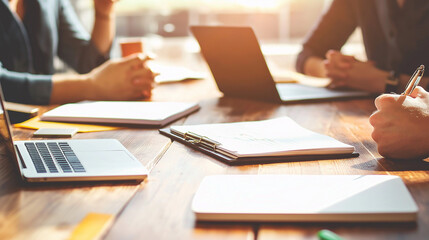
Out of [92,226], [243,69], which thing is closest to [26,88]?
[243,69]

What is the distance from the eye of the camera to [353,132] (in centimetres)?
93

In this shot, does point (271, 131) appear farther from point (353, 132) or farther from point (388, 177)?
point (388, 177)

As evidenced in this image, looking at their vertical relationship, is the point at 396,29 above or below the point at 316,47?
above

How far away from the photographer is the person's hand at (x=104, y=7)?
1611 millimetres

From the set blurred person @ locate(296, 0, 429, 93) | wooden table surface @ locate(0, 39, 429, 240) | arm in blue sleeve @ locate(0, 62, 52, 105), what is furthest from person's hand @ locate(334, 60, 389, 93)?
arm in blue sleeve @ locate(0, 62, 52, 105)

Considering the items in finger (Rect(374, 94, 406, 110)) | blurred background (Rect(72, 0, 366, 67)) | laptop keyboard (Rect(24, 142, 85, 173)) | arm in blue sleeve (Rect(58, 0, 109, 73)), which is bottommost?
blurred background (Rect(72, 0, 366, 67))

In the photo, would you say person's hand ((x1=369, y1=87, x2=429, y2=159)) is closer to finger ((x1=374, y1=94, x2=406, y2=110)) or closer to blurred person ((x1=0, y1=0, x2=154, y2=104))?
finger ((x1=374, y1=94, x2=406, y2=110))

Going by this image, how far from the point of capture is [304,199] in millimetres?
529

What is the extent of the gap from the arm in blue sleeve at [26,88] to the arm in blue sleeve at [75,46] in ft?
1.71

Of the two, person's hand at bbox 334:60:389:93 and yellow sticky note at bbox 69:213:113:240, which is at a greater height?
yellow sticky note at bbox 69:213:113:240

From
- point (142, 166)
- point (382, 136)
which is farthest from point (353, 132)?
point (142, 166)

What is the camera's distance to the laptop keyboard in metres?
0.66

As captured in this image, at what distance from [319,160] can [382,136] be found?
0.39 feet

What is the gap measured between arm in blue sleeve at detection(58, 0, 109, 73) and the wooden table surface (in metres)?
0.87
